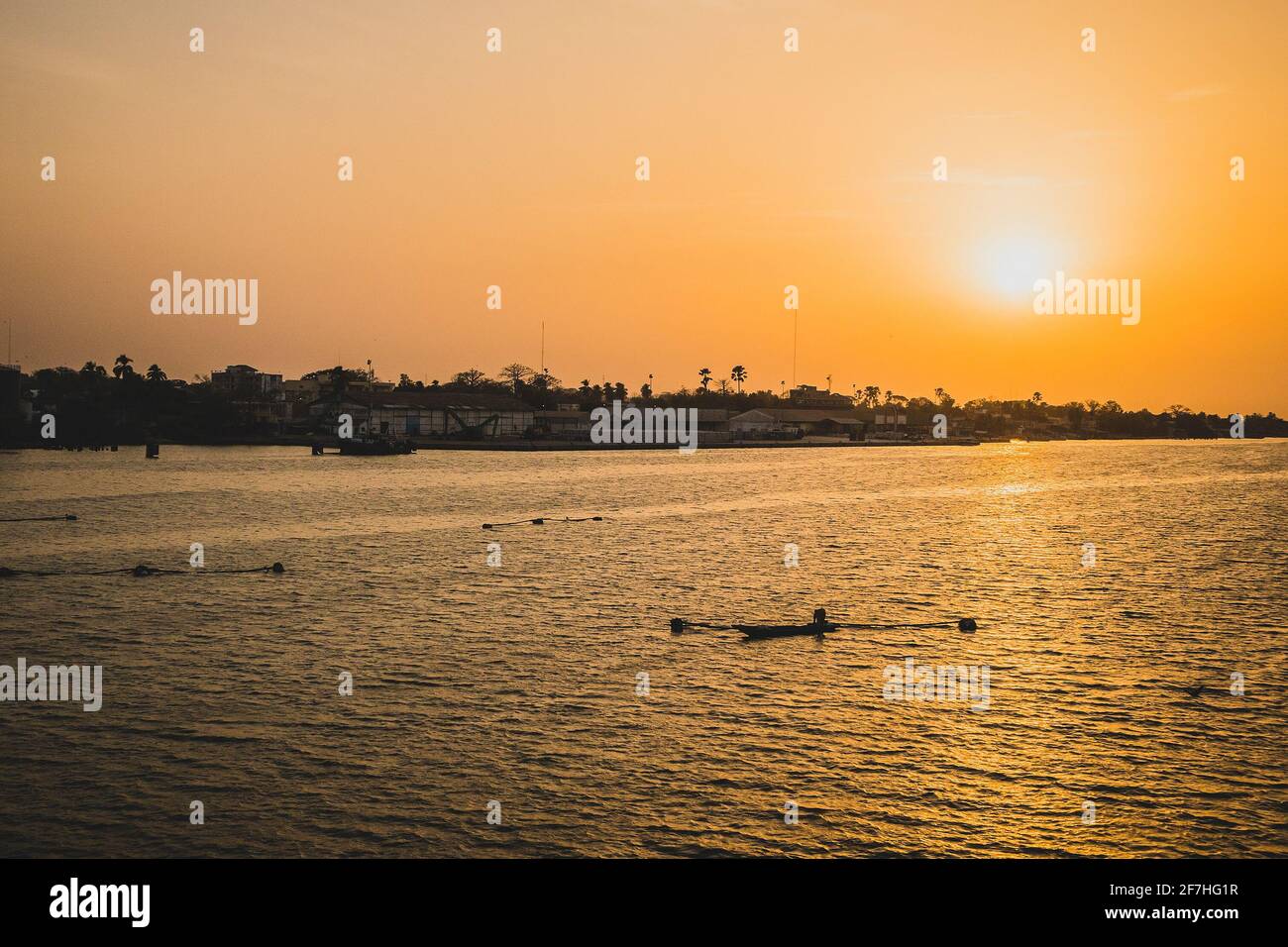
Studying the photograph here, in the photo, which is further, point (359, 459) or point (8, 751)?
point (359, 459)

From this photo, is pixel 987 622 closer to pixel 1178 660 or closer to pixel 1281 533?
pixel 1178 660

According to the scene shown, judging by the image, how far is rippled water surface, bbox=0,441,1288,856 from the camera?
17.5 metres

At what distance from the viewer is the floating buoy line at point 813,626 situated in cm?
3291

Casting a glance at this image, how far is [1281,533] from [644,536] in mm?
43884

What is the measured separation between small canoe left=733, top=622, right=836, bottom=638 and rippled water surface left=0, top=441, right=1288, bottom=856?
1.25 meters

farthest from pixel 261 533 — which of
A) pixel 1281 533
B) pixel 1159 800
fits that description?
pixel 1281 533

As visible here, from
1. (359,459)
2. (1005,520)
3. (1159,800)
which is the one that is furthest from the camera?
(359,459)

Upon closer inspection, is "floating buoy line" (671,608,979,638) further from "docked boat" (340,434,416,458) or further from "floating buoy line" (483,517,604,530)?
"docked boat" (340,434,416,458)

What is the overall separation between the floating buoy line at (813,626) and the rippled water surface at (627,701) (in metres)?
0.85

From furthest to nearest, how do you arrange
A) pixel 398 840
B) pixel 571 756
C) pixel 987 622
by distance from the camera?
pixel 987 622, pixel 571 756, pixel 398 840

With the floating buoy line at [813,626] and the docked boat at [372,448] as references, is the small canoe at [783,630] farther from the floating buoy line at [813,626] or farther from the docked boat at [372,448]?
the docked boat at [372,448]

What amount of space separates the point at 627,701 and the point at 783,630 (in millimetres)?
9582
